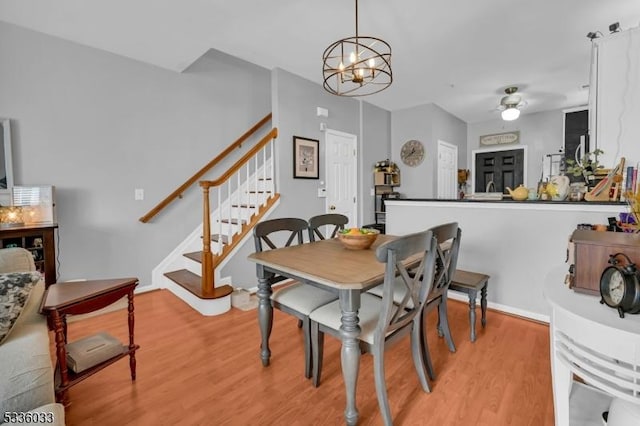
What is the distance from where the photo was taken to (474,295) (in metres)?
2.24

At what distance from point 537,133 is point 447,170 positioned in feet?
6.49

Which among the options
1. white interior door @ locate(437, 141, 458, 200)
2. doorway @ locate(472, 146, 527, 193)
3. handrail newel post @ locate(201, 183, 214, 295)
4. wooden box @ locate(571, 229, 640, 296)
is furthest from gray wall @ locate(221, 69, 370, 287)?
doorway @ locate(472, 146, 527, 193)

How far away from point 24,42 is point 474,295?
4375 millimetres

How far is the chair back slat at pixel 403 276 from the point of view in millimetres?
1322

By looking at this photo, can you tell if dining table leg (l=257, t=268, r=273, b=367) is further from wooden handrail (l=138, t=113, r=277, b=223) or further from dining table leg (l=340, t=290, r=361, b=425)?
wooden handrail (l=138, t=113, r=277, b=223)

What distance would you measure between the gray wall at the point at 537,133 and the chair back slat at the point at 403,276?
565 centimetres

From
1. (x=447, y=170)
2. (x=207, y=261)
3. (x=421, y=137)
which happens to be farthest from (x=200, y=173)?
(x=447, y=170)

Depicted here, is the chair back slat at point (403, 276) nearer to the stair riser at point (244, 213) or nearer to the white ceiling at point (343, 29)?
the white ceiling at point (343, 29)

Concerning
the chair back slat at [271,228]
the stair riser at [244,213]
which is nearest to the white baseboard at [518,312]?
the chair back slat at [271,228]

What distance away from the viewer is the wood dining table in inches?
54.7

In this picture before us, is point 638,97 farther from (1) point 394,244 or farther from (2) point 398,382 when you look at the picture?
(2) point 398,382

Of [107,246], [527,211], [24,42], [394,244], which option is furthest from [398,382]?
[24,42]

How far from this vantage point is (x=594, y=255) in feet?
3.42

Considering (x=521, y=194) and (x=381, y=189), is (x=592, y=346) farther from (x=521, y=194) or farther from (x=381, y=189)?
(x=381, y=189)
